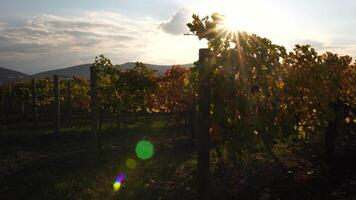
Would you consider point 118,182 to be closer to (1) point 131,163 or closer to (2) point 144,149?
(1) point 131,163

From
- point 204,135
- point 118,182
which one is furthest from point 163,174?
point 204,135

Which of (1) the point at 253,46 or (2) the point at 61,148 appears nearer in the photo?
(1) the point at 253,46

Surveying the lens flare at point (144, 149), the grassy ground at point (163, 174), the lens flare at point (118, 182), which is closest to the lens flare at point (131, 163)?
the grassy ground at point (163, 174)

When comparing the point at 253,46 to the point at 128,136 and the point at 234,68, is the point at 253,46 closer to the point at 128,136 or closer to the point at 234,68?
the point at 234,68

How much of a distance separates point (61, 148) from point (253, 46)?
9.65m

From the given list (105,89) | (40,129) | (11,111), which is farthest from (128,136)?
(11,111)

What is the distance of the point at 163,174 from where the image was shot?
35.0 ft

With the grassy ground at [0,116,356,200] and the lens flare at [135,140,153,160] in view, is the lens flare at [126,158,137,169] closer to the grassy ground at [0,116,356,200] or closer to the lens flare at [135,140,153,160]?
the grassy ground at [0,116,356,200]

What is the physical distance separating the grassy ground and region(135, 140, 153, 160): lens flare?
24 cm

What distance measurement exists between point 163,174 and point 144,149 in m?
4.50

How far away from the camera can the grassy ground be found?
29.3ft

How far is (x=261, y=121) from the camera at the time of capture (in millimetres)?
8477

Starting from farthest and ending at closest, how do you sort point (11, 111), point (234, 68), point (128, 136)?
point (11, 111), point (128, 136), point (234, 68)

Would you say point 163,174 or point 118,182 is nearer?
point 118,182
